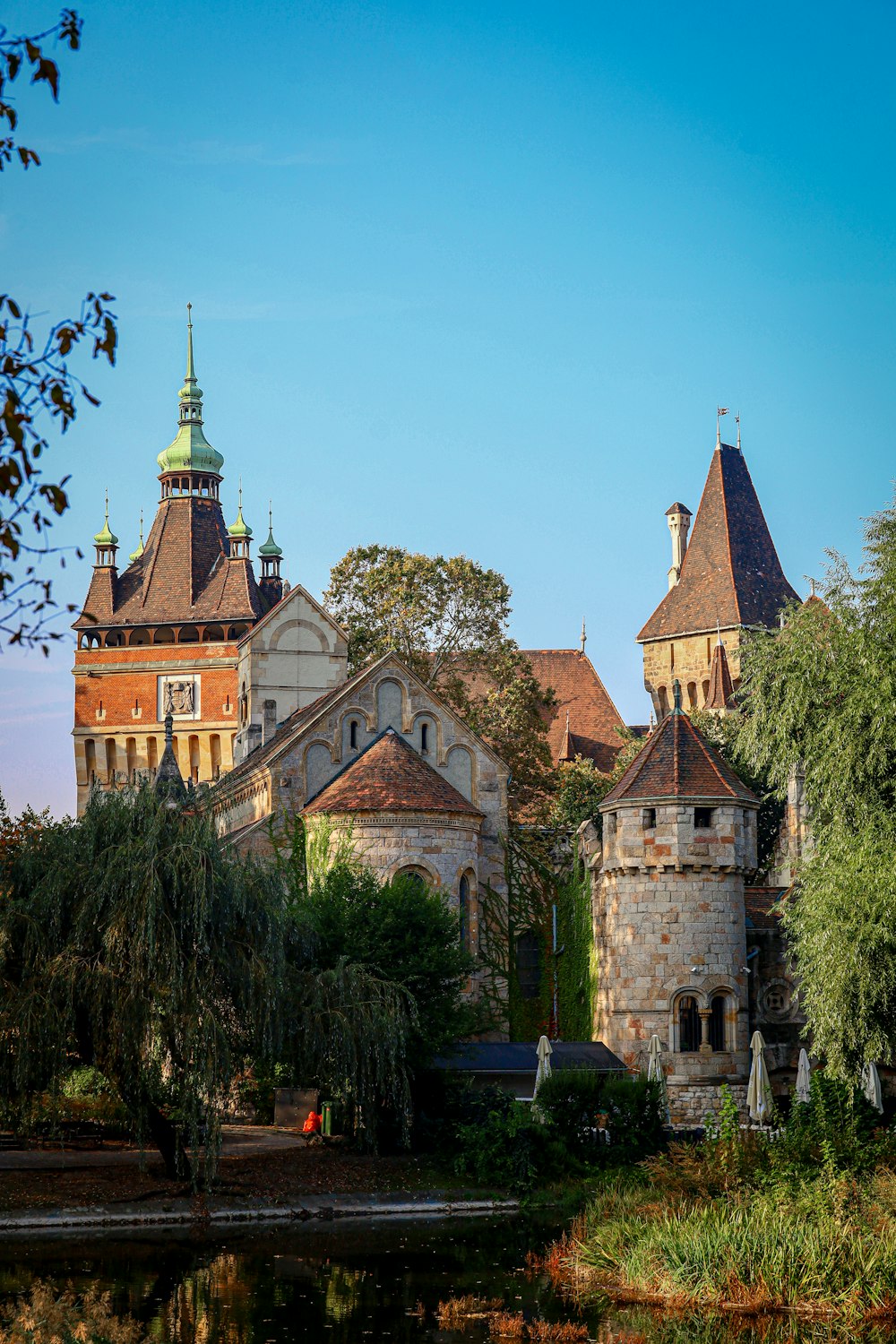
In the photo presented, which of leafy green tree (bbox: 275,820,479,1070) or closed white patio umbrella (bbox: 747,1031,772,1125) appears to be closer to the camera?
closed white patio umbrella (bbox: 747,1031,772,1125)

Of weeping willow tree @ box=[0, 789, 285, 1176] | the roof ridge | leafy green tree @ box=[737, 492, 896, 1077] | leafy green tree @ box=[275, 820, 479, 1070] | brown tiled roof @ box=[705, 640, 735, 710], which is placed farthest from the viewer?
the roof ridge

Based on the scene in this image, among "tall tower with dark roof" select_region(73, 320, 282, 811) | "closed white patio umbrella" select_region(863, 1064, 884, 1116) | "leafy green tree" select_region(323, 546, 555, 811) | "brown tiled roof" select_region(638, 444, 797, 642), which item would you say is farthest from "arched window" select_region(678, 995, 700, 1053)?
"tall tower with dark roof" select_region(73, 320, 282, 811)

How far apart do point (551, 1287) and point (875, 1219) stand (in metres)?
3.90

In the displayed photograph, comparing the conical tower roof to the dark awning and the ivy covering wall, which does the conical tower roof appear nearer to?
the ivy covering wall

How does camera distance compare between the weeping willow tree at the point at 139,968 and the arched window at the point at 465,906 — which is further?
the arched window at the point at 465,906

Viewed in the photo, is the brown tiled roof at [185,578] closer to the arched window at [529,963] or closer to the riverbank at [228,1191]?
the arched window at [529,963]

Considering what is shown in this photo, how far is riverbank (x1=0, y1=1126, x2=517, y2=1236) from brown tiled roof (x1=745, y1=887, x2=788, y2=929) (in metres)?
10.5

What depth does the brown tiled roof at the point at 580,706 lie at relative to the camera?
77.7m

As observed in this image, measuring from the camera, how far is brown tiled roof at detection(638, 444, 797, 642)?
8175cm

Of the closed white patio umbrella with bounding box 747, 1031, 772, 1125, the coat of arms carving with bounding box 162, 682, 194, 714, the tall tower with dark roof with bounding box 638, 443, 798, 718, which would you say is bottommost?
the closed white patio umbrella with bounding box 747, 1031, 772, 1125

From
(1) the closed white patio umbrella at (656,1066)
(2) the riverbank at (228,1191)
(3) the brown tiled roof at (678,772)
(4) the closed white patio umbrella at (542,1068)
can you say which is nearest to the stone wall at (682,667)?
(3) the brown tiled roof at (678,772)

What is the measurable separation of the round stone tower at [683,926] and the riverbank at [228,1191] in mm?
7356

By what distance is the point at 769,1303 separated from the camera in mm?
19922

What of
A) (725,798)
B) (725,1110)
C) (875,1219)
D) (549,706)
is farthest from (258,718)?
(875,1219)
